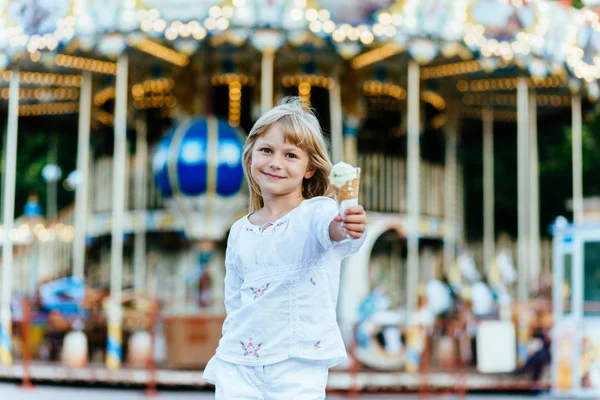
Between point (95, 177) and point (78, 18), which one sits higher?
point (78, 18)

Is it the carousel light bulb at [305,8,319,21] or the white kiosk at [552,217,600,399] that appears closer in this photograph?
the white kiosk at [552,217,600,399]

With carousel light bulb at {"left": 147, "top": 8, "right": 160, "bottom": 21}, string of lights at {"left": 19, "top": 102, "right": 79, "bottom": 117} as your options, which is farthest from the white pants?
string of lights at {"left": 19, "top": 102, "right": 79, "bottom": 117}

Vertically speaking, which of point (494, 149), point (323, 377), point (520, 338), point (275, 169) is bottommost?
point (520, 338)

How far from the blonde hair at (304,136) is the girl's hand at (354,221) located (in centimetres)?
42

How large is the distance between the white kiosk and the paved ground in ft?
1.42

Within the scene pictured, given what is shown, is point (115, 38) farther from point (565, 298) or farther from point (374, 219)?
point (565, 298)

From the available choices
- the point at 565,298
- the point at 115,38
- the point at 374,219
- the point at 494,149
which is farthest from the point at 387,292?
the point at 494,149

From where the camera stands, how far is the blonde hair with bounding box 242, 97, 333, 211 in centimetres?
298

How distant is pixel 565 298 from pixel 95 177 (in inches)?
332

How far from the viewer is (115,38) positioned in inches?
474

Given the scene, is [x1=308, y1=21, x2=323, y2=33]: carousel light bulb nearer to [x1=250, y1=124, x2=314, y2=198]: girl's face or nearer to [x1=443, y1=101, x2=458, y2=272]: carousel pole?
[x1=443, y1=101, x2=458, y2=272]: carousel pole

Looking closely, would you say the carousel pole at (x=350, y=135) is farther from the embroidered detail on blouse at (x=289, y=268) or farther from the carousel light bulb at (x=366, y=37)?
the embroidered detail on blouse at (x=289, y=268)

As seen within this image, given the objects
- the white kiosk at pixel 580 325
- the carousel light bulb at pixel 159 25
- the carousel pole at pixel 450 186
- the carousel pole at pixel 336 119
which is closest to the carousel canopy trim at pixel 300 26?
the carousel light bulb at pixel 159 25

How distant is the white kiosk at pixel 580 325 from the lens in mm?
10914
